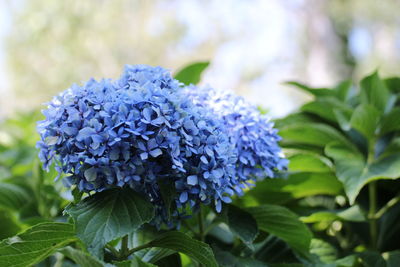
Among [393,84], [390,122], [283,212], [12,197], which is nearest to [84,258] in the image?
[283,212]

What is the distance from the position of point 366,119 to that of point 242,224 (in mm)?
632

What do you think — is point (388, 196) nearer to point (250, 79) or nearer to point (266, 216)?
point (266, 216)

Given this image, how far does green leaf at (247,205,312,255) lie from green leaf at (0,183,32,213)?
0.81m

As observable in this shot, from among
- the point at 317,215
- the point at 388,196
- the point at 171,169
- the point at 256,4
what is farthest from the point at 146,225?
the point at 256,4

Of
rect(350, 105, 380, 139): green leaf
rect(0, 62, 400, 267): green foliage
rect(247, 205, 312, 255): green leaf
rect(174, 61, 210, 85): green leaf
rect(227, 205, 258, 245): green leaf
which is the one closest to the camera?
rect(0, 62, 400, 267): green foliage

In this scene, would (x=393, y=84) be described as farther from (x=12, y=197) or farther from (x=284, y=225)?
(x=12, y=197)

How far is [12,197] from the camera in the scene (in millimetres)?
1686

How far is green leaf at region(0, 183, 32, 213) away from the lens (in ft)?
5.46

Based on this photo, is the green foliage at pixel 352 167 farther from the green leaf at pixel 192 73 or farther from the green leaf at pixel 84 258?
the green leaf at pixel 84 258

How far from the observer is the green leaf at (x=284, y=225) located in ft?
4.50

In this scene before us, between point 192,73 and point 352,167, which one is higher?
point 192,73

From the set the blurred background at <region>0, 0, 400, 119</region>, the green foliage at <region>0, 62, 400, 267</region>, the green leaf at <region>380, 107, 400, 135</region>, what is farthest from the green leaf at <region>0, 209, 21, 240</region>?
the blurred background at <region>0, 0, 400, 119</region>

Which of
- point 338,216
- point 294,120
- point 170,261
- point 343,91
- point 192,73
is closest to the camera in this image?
point 170,261

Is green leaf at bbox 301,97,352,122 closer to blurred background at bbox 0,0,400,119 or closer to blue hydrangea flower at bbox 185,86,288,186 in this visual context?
blue hydrangea flower at bbox 185,86,288,186
